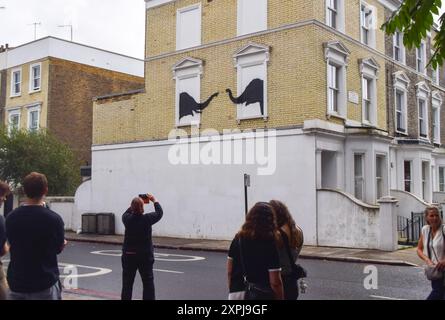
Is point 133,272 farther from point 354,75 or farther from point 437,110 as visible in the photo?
point 437,110

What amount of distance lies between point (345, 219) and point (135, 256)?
11344 millimetres

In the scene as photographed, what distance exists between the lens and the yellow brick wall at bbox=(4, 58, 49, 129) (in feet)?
108

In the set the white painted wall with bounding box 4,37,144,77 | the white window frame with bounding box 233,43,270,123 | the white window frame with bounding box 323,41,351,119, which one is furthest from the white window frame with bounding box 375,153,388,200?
the white painted wall with bounding box 4,37,144,77

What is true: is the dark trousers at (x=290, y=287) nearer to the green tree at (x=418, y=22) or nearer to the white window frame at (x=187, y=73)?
the green tree at (x=418, y=22)

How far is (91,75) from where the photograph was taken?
115ft

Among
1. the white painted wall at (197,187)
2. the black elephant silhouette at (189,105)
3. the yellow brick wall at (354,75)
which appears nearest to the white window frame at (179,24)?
the black elephant silhouette at (189,105)

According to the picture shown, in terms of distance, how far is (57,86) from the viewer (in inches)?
1302

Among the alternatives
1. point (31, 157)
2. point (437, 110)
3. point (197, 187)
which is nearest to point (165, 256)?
point (197, 187)

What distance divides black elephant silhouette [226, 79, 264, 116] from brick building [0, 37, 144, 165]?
15.6m

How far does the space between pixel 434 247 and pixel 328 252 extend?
9.85 metres

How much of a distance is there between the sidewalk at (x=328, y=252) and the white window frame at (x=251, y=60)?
5.13 metres

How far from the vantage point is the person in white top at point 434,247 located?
669 centimetres
